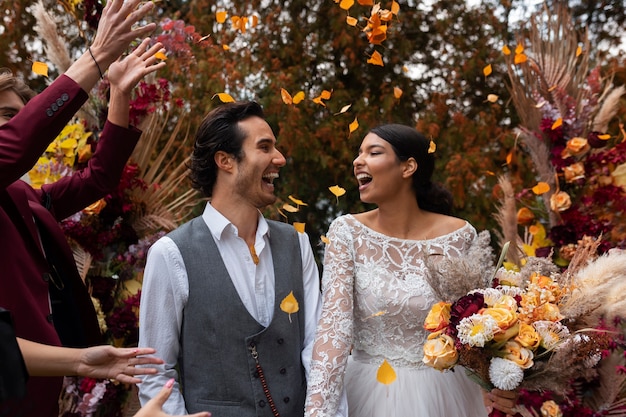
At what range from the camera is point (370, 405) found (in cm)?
Result: 307

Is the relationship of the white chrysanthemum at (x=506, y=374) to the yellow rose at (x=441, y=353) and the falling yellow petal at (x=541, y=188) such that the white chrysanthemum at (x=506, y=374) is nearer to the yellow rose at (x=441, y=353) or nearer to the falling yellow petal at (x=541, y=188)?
the yellow rose at (x=441, y=353)

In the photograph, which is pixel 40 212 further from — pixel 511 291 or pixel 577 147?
pixel 577 147

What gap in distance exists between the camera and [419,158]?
338 centimetres

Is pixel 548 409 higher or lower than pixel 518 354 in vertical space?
lower

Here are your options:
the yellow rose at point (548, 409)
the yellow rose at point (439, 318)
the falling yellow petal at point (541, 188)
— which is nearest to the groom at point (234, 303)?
the yellow rose at point (439, 318)

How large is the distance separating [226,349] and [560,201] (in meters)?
2.47

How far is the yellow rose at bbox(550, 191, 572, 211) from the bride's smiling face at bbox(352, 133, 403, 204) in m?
1.53

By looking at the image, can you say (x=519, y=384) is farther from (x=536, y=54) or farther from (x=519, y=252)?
(x=536, y=54)

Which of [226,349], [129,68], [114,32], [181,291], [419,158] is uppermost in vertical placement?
[114,32]

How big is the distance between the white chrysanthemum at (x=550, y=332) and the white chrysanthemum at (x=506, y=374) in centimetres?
13

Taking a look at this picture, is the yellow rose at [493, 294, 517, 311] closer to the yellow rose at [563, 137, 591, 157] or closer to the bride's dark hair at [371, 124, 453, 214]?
the bride's dark hair at [371, 124, 453, 214]

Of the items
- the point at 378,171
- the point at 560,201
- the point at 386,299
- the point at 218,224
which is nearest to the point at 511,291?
the point at 386,299

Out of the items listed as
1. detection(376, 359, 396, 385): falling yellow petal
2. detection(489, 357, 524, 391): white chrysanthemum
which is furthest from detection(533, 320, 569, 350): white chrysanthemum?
detection(376, 359, 396, 385): falling yellow petal

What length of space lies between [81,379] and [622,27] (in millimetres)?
6502
